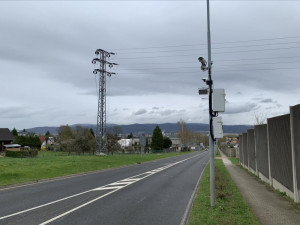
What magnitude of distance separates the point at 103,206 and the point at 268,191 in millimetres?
7286

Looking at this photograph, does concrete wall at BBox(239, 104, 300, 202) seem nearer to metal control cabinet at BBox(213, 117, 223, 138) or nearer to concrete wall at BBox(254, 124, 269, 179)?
concrete wall at BBox(254, 124, 269, 179)

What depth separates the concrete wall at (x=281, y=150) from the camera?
10.9 meters

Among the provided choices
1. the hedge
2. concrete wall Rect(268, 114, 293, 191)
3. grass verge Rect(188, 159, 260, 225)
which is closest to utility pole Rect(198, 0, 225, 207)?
grass verge Rect(188, 159, 260, 225)

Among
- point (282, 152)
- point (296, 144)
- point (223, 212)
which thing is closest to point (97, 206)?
point (223, 212)

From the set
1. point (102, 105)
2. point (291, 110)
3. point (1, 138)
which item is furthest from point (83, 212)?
point (1, 138)

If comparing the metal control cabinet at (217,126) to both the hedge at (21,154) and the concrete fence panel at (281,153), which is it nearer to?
the concrete fence panel at (281,153)

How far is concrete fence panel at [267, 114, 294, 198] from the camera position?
1095 cm

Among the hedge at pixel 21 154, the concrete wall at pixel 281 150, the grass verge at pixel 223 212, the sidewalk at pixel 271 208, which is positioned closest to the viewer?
the grass verge at pixel 223 212

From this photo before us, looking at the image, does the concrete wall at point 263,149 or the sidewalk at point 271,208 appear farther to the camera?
the concrete wall at point 263,149

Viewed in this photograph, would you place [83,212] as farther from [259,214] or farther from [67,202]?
[259,214]

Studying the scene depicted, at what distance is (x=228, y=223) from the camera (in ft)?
24.8

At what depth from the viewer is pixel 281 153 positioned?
12172mm

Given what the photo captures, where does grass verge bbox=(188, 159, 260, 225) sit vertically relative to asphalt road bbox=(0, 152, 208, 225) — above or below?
above

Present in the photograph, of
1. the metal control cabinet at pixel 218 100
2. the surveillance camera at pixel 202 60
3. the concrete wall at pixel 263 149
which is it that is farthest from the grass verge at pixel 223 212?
the concrete wall at pixel 263 149
